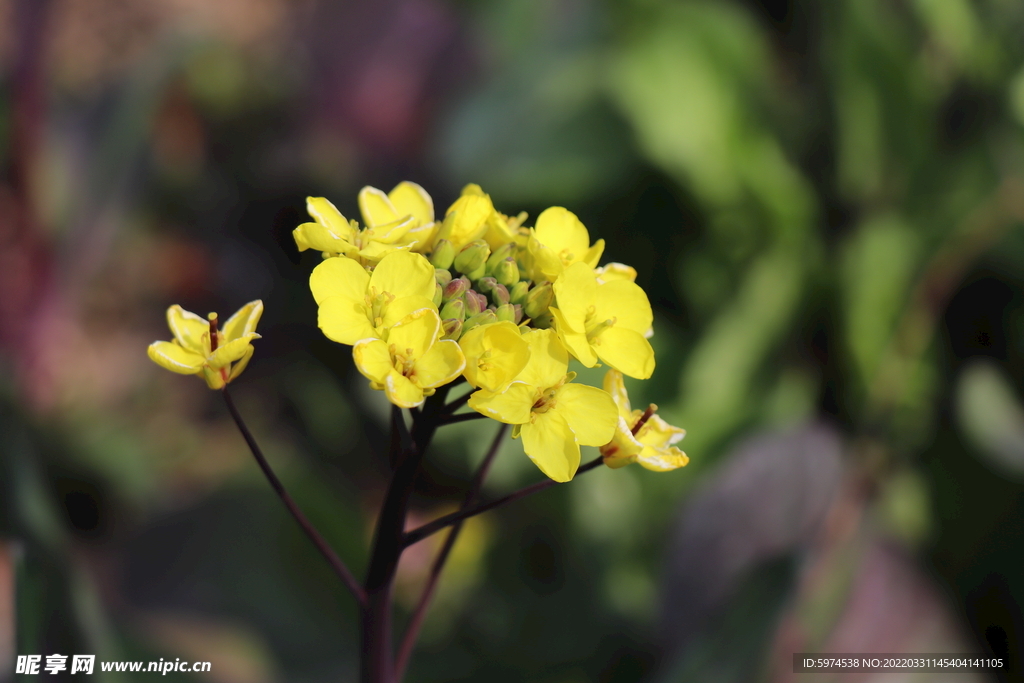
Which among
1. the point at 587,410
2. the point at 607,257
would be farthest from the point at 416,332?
the point at 607,257

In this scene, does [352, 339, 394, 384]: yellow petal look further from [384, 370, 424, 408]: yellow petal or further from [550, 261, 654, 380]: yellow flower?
[550, 261, 654, 380]: yellow flower

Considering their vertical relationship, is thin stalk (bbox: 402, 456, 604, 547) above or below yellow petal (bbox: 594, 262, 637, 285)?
below

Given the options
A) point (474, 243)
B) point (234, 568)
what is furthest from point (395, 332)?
point (234, 568)

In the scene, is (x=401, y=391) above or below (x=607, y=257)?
above

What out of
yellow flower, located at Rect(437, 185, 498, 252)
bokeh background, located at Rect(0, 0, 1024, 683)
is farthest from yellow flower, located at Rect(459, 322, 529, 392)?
bokeh background, located at Rect(0, 0, 1024, 683)

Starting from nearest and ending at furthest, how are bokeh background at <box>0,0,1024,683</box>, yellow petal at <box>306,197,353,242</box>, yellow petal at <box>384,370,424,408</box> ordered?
1. yellow petal at <box>384,370,424,408</box>
2. yellow petal at <box>306,197,353,242</box>
3. bokeh background at <box>0,0,1024,683</box>

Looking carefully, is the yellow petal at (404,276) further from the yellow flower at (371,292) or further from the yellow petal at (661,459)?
the yellow petal at (661,459)

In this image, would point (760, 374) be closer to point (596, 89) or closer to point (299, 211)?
point (596, 89)

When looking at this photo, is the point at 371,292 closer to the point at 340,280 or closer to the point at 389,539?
the point at 340,280
